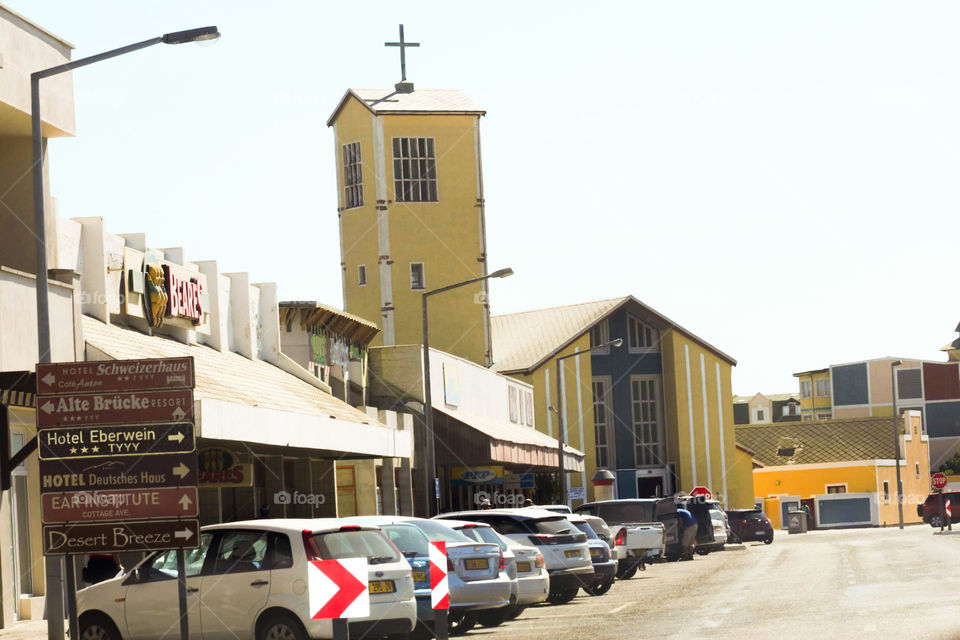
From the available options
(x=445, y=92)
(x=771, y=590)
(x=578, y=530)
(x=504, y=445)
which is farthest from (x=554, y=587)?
(x=445, y=92)

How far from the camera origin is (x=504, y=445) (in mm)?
45062

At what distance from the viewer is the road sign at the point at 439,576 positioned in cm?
1466

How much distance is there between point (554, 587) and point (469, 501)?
27.0 m

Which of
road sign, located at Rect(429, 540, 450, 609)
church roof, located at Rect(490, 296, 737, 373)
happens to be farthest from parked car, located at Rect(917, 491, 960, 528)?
road sign, located at Rect(429, 540, 450, 609)

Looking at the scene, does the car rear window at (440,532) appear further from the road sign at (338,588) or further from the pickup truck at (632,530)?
the pickup truck at (632,530)

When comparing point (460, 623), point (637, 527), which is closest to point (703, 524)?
point (637, 527)

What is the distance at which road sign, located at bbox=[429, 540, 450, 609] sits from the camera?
14664 millimetres

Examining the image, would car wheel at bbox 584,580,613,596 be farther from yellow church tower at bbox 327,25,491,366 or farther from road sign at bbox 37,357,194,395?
yellow church tower at bbox 327,25,491,366

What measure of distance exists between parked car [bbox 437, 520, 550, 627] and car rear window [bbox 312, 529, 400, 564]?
12.7ft

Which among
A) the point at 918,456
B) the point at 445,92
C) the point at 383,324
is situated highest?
the point at 445,92

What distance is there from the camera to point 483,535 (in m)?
21.0

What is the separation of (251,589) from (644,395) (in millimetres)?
63774

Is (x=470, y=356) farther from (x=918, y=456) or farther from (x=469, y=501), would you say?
(x=918, y=456)

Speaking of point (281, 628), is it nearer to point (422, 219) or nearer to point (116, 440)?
point (116, 440)
